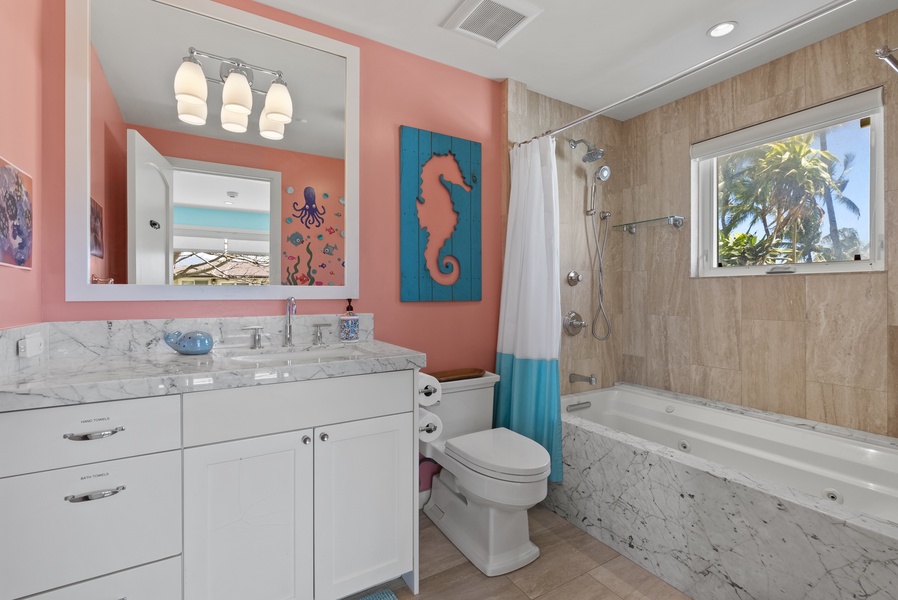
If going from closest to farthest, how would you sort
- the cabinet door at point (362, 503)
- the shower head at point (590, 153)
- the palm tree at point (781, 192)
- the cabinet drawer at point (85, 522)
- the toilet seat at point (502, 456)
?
the cabinet drawer at point (85, 522) < the cabinet door at point (362, 503) < the toilet seat at point (502, 456) < the palm tree at point (781, 192) < the shower head at point (590, 153)

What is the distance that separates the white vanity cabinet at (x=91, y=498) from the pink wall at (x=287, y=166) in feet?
2.86

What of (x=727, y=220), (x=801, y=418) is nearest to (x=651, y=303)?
(x=727, y=220)

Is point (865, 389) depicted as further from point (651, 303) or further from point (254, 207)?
point (254, 207)

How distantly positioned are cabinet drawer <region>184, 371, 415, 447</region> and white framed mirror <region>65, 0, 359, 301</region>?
66cm

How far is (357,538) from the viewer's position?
1.52m

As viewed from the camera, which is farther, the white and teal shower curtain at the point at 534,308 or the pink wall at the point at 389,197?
the white and teal shower curtain at the point at 534,308

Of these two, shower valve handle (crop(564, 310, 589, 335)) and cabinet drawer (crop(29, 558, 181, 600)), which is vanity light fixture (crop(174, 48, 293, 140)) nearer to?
cabinet drawer (crop(29, 558, 181, 600))

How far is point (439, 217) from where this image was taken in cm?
237

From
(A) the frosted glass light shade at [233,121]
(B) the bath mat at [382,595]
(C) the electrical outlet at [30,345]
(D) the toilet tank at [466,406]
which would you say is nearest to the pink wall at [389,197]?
(C) the electrical outlet at [30,345]

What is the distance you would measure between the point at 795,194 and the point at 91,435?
10.6 ft

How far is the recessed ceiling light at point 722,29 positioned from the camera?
6.50 feet

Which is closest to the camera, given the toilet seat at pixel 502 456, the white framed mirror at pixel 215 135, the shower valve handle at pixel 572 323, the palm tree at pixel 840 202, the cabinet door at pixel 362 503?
the cabinet door at pixel 362 503

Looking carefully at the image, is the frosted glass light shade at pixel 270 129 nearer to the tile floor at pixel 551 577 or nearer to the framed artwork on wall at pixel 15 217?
the framed artwork on wall at pixel 15 217

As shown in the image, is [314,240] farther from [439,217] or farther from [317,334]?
[439,217]
